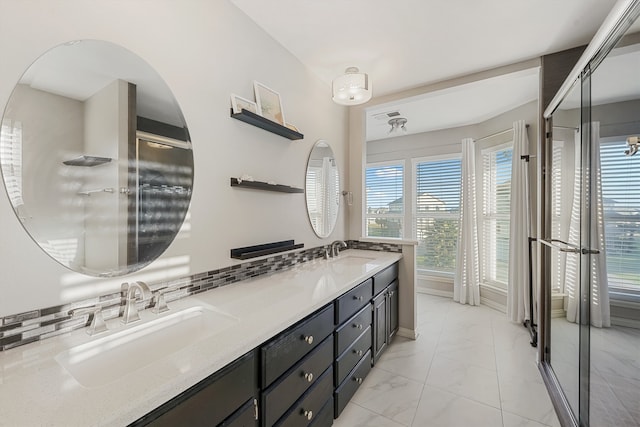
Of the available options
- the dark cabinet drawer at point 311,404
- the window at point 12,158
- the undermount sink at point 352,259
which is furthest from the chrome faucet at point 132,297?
the undermount sink at point 352,259

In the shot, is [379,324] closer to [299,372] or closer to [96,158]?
[299,372]

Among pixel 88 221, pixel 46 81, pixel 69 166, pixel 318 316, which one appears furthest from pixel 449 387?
pixel 46 81

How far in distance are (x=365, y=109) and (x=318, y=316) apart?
251 centimetres

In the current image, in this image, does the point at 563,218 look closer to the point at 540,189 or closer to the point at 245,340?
the point at 540,189

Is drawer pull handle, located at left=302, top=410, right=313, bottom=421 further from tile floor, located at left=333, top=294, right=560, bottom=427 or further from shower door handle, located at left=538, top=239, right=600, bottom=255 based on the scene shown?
shower door handle, located at left=538, top=239, right=600, bottom=255

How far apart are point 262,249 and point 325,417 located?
1.06 meters

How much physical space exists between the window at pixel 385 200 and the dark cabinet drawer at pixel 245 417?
12.3 feet

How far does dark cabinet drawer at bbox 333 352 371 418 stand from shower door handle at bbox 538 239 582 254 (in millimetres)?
1543

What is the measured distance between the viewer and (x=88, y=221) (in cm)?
107

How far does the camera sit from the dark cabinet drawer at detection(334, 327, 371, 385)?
1612 mm

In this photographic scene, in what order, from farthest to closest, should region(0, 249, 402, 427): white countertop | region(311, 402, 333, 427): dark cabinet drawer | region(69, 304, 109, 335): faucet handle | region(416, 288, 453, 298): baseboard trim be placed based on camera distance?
1. region(416, 288, 453, 298): baseboard trim
2. region(311, 402, 333, 427): dark cabinet drawer
3. region(69, 304, 109, 335): faucet handle
4. region(0, 249, 402, 427): white countertop

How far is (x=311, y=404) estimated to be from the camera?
1.36 metres

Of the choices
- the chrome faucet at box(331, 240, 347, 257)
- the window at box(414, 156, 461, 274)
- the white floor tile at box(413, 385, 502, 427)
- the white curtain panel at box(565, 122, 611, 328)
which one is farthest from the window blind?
the window at box(414, 156, 461, 274)

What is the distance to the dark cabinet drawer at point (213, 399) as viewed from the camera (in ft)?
2.38
